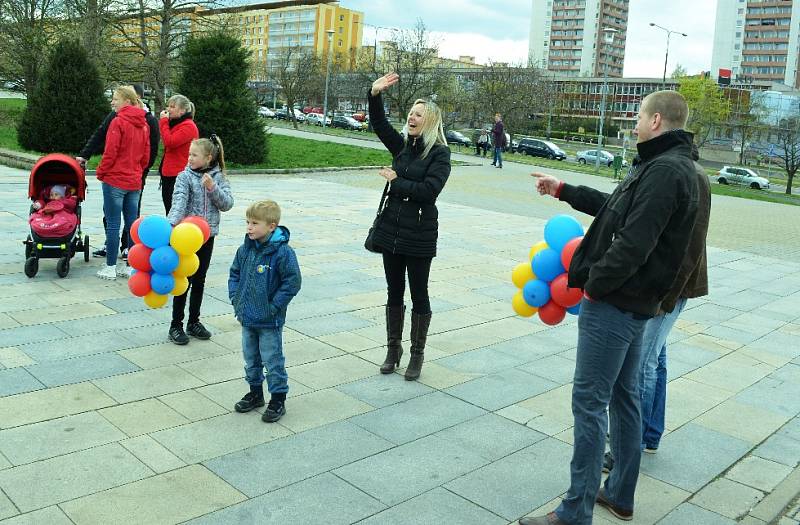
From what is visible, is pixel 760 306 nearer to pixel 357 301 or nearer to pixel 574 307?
pixel 357 301

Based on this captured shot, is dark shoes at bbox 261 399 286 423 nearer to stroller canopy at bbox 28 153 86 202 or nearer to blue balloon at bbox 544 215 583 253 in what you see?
blue balloon at bbox 544 215 583 253

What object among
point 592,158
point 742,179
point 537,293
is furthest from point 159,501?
point 742,179

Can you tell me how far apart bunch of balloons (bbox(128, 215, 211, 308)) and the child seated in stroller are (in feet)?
9.70

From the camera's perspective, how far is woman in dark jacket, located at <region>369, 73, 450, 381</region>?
229 inches

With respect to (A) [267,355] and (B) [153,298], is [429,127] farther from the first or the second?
(B) [153,298]

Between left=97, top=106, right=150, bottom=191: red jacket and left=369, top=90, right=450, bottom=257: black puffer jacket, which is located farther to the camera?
left=97, top=106, right=150, bottom=191: red jacket

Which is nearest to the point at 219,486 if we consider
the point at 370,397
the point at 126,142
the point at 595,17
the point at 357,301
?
the point at 370,397

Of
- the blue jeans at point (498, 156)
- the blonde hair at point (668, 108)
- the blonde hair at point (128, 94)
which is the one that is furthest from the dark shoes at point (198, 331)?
the blue jeans at point (498, 156)

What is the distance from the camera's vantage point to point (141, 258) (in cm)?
603

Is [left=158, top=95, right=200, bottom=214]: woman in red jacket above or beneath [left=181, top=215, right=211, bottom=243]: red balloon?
above

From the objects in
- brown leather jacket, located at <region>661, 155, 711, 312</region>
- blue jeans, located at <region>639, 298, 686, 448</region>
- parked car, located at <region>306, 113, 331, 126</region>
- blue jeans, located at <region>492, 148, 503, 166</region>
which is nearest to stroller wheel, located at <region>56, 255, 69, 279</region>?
blue jeans, located at <region>639, 298, 686, 448</region>

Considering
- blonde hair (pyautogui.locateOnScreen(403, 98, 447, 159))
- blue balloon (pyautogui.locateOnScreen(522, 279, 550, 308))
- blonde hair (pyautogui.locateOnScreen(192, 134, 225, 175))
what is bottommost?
→ blue balloon (pyautogui.locateOnScreen(522, 279, 550, 308))

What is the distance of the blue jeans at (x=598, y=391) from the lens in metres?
3.76

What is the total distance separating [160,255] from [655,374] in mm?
3518
